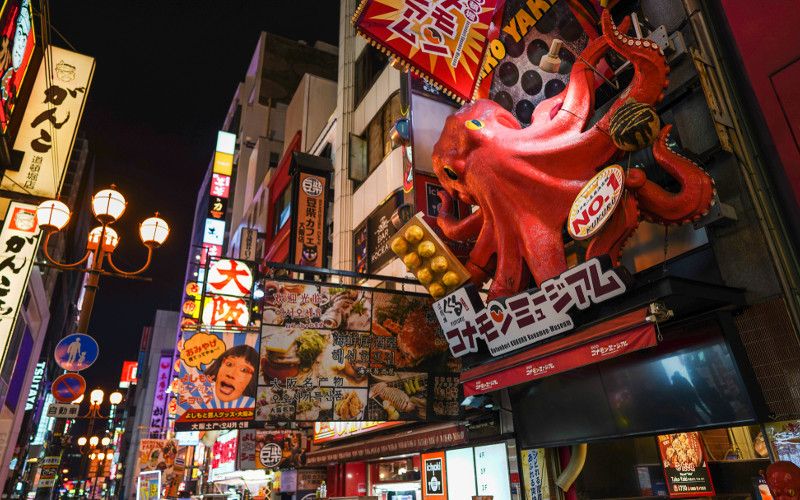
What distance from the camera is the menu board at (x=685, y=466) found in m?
11.4

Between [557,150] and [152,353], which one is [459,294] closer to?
[557,150]

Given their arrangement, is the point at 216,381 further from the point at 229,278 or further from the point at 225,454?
the point at 225,454

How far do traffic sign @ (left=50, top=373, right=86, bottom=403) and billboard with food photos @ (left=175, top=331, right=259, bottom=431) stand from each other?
10683 millimetres

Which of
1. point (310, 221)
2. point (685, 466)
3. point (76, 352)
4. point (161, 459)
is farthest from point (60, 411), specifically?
point (685, 466)

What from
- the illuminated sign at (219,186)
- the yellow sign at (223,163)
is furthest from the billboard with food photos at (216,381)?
the yellow sign at (223,163)

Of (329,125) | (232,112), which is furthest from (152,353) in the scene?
(329,125)

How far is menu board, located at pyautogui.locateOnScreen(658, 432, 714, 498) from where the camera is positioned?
11.4 m

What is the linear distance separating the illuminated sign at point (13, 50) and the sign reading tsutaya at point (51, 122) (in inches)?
28.0

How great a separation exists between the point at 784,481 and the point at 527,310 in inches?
158

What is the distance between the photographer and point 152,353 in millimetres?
86250

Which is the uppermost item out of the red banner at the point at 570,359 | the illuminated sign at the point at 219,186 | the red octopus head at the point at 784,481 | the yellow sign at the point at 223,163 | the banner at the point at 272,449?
the yellow sign at the point at 223,163

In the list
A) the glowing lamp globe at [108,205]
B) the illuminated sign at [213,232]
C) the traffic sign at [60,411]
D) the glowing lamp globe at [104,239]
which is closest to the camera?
the glowing lamp globe at [108,205]

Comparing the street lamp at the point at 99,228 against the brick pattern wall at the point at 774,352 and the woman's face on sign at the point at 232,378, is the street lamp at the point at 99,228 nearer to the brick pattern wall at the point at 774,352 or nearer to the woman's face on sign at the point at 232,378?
the woman's face on sign at the point at 232,378

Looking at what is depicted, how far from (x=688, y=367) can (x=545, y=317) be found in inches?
82.5
